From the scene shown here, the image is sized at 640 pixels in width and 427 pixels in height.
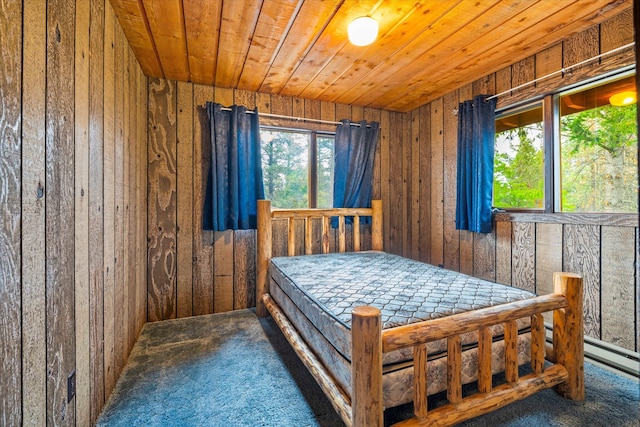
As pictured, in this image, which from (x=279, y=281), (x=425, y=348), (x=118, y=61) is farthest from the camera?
(x=279, y=281)

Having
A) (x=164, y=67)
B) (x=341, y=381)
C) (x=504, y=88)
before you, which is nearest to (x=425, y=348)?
(x=341, y=381)

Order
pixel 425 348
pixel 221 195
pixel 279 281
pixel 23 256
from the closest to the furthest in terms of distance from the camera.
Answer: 1. pixel 23 256
2. pixel 425 348
3. pixel 279 281
4. pixel 221 195

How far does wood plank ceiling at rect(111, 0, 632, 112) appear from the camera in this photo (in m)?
1.57

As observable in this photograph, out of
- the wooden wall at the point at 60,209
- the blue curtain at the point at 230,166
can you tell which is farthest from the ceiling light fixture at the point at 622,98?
the wooden wall at the point at 60,209

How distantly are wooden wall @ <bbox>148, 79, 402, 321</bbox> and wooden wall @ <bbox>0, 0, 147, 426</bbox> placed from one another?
0.73 metres

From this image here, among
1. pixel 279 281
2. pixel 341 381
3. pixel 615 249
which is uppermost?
pixel 615 249

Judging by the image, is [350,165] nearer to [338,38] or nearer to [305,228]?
[305,228]

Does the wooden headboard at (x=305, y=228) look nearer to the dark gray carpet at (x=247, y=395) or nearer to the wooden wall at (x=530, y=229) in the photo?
the wooden wall at (x=530, y=229)

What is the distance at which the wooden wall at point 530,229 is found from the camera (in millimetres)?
1673

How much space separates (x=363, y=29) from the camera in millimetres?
1637

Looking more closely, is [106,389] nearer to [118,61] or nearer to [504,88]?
[118,61]

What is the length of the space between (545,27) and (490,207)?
50.5 inches

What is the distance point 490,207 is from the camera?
237cm

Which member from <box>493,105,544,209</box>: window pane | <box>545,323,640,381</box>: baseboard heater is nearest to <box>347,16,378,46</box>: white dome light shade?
<box>493,105,544,209</box>: window pane
